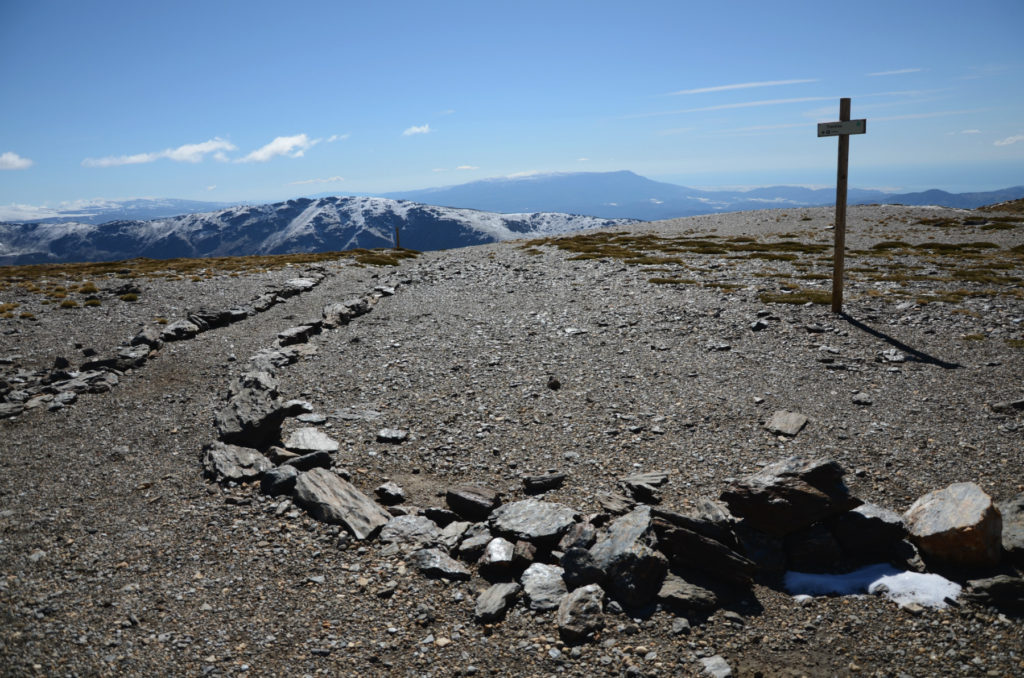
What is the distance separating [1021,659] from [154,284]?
47470 millimetres

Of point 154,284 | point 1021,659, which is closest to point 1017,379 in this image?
point 1021,659

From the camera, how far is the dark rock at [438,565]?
29.2ft

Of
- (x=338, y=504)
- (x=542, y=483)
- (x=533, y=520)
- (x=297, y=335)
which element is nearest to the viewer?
(x=533, y=520)

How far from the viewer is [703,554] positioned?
8.52m

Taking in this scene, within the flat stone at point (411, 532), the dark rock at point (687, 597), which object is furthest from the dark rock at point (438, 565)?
the dark rock at point (687, 597)

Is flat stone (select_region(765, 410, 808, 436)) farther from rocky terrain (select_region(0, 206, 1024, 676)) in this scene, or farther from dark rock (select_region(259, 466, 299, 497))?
dark rock (select_region(259, 466, 299, 497))

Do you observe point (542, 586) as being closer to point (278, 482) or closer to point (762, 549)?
point (762, 549)

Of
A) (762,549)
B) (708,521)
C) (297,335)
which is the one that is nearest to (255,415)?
(297,335)

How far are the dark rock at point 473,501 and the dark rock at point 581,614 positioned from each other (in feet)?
9.41

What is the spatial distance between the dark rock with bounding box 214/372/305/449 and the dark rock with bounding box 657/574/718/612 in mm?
10510

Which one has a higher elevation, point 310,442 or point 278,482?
point 310,442

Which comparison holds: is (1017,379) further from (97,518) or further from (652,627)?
(97,518)

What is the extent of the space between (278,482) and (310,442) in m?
2.19

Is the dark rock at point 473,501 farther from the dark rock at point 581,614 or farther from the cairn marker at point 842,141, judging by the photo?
the cairn marker at point 842,141
